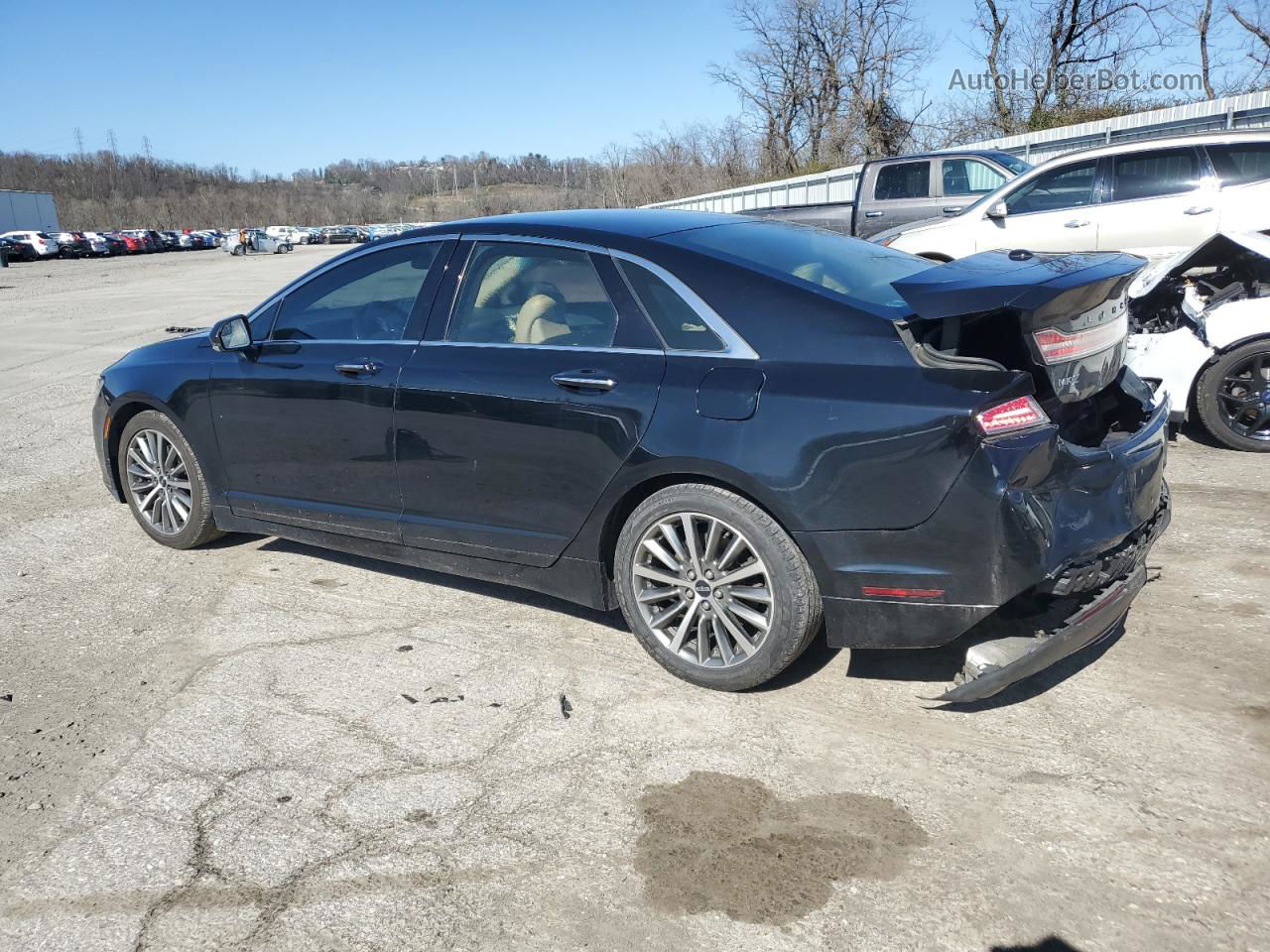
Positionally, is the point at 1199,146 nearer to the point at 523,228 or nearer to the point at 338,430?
the point at 523,228

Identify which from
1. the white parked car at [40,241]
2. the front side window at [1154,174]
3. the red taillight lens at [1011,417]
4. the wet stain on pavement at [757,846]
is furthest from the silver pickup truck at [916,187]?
the white parked car at [40,241]

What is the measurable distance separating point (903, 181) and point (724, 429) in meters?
11.6

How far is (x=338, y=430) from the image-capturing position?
15.1 ft

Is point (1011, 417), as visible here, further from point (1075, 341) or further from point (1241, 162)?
point (1241, 162)

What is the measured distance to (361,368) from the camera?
4.50 m

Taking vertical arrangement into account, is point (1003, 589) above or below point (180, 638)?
above

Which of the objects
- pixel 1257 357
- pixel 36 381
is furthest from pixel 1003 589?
pixel 36 381

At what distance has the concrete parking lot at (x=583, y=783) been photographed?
259cm

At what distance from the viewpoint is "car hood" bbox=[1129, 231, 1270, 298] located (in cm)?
633

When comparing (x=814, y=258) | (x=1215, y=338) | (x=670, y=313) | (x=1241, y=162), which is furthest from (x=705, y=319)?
(x=1241, y=162)

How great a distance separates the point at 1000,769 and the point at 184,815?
96.4 inches

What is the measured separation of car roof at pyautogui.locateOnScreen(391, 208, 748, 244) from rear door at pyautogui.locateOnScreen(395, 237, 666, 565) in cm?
6

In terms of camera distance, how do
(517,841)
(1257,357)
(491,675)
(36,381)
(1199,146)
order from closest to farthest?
(517,841), (491,675), (1257,357), (1199,146), (36,381)

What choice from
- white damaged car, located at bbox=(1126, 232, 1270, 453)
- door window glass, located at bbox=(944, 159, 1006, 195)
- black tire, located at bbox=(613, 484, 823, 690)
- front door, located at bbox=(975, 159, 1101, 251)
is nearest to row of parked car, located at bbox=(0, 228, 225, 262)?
door window glass, located at bbox=(944, 159, 1006, 195)
